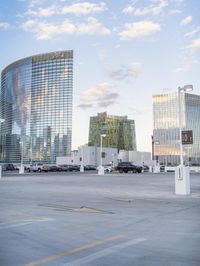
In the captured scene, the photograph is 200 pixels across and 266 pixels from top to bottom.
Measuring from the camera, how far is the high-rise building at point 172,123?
14850 cm

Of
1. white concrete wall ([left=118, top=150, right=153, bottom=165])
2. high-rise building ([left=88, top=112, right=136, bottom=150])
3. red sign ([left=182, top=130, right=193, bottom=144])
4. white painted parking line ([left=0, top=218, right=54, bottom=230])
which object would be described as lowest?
white painted parking line ([left=0, top=218, right=54, bottom=230])

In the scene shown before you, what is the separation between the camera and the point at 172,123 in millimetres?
162250

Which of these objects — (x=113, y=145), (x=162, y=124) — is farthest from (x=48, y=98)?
(x=162, y=124)

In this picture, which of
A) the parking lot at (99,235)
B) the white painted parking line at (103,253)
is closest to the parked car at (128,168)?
the parking lot at (99,235)

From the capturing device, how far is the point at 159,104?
6068 inches

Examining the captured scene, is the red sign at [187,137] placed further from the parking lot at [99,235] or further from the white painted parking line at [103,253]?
the white painted parking line at [103,253]

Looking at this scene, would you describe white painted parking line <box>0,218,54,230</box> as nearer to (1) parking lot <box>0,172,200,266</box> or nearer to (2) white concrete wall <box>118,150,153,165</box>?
(1) parking lot <box>0,172,200,266</box>

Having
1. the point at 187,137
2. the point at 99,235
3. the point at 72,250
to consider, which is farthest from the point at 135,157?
the point at 72,250

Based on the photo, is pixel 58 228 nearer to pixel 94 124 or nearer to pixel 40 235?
pixel 40 235

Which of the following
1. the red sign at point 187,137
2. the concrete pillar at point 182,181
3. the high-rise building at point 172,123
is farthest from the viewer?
the high-rise building at point 172,123

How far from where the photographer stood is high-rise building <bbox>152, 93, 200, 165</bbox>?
14850cm

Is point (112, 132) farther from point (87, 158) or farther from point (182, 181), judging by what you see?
point (182, 181)

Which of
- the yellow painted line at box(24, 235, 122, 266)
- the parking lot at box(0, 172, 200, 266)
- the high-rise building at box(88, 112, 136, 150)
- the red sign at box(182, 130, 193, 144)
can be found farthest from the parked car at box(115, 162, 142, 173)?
the high-rise building at box(88, 112, 136, 150)

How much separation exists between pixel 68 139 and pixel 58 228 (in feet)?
617
